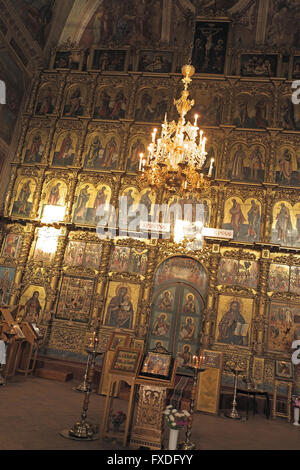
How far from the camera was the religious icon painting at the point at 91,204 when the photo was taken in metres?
12.7

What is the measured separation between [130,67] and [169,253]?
278 inches

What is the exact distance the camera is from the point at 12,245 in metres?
13.0

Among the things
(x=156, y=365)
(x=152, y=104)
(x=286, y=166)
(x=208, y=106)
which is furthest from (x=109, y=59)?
(x=156, y=365)

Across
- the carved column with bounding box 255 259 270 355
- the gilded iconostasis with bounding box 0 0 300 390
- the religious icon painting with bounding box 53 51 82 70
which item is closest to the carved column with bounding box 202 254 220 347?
the gilded iconostasis with bounding box 0 0 300 390

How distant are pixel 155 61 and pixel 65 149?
4571mm

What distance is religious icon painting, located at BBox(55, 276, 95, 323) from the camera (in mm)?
12102

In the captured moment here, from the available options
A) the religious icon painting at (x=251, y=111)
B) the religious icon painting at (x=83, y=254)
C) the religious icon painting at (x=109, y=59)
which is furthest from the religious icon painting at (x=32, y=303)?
the religious icon painting at (x=251, y=111)

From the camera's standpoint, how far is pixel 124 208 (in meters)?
12.6

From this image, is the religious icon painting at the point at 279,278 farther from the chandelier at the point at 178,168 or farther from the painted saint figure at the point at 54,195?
the painted saint figure at the point at 54,195

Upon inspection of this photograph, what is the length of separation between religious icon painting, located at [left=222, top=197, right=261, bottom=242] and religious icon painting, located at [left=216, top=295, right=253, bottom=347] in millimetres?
1953

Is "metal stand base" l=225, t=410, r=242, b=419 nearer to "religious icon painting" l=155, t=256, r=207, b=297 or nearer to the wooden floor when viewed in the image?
the wooden floor

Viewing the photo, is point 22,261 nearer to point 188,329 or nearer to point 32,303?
point 32,303

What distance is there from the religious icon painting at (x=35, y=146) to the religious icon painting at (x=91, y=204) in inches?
82.3
